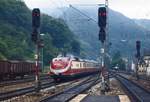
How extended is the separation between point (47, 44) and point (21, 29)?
20.8 m

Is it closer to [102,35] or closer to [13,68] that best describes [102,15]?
[102,35]

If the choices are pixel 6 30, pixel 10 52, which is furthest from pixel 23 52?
pixel 6 30

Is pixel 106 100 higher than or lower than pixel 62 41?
lower

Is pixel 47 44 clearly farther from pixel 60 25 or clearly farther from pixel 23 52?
pixel 60 25

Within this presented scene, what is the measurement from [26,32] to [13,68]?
263ft

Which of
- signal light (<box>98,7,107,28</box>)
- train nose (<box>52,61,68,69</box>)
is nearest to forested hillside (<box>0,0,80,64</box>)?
train nose (<box>52,61,68,69</box>)

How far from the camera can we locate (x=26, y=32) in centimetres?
15338

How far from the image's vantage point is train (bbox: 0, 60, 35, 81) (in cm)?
6706

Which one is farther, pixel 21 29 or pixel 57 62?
pixel 21 29

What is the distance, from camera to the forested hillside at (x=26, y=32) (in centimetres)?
13225

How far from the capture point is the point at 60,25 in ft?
536

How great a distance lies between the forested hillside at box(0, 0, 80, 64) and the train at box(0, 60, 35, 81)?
4077 cm

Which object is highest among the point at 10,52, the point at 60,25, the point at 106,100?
the point at 60,25

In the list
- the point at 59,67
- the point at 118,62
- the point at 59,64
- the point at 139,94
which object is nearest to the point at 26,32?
the point at 118,62
